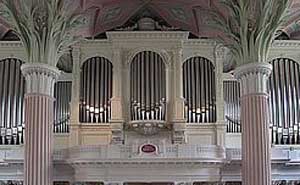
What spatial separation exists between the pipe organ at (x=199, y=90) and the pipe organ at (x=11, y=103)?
654cm

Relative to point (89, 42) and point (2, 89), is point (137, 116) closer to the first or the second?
point (89, 42)

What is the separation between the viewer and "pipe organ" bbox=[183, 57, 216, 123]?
23.8m

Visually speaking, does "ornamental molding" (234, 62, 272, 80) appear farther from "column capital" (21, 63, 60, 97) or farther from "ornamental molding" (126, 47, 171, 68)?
"ornamental molding" (126, 47, 171, 68)

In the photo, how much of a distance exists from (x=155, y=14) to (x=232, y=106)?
4.95 metres

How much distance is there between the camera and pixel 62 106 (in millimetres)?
24594

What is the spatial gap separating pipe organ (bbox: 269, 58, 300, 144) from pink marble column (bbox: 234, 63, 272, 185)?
23.1 ft

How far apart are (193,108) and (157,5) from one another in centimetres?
433

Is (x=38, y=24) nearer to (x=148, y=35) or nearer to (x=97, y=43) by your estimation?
(x=97, y=43)

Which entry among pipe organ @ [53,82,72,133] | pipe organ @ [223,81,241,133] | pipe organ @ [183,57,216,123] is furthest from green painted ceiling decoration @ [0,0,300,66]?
pipe organ @ [53,82,72,133]

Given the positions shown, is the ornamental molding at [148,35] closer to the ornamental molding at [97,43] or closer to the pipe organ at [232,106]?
the ornamental molding at [97,43]

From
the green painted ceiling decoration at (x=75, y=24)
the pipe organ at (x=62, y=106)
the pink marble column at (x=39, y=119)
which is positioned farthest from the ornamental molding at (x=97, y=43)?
the pink marble column at (x=39, y=119)

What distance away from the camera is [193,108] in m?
23.9

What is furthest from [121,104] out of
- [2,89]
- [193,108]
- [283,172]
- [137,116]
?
[283,172]

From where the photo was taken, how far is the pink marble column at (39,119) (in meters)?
16.5
